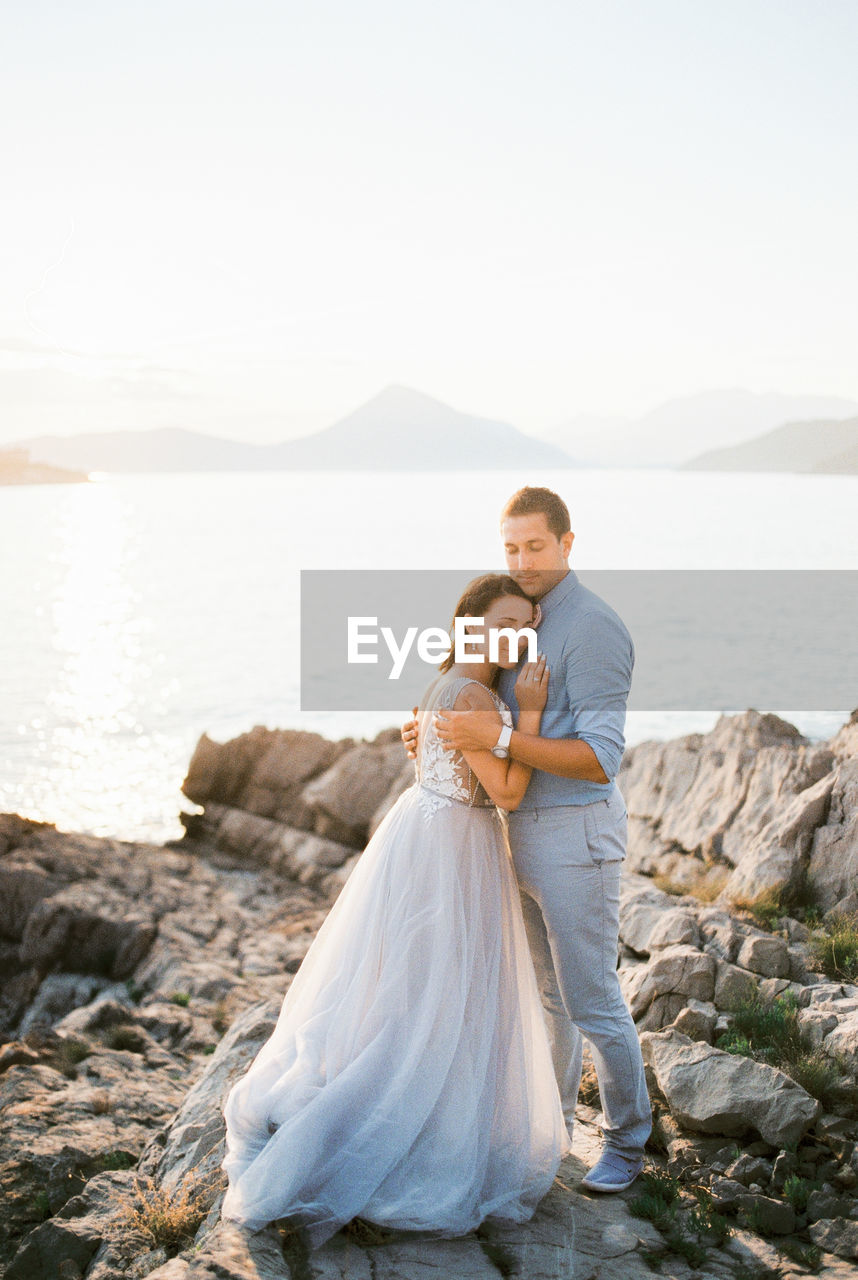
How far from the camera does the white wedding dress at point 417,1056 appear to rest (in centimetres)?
434

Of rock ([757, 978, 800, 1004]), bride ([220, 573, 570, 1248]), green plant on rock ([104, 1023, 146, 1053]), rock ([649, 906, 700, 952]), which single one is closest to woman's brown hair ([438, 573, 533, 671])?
bride ([220, 573, 570, 1248])

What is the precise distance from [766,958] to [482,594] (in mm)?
3458

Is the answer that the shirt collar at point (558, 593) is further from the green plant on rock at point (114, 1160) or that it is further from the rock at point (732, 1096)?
the green plant on rock at point (114, 1160)

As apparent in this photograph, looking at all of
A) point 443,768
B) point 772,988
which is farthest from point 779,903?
point 443,768

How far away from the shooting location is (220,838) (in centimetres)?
2305

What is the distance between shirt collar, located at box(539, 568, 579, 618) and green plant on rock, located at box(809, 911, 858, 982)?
11.2 feet

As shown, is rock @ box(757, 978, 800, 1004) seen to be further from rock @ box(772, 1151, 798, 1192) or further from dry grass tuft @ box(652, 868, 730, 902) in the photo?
dry grass tuft @ box(652, 868, 730, 902)

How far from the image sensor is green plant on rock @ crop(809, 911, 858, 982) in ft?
21.4

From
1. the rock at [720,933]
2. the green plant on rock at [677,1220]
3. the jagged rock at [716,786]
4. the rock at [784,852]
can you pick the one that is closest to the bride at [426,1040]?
the green plant on rock at [677,1220]

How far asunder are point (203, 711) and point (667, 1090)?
4472 centimetres

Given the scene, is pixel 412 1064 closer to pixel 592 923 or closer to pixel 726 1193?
pixel 592 923

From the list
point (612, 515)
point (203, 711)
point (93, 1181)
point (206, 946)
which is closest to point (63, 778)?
point (203, 711)

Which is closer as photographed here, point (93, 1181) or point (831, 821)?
point (93, 1181)

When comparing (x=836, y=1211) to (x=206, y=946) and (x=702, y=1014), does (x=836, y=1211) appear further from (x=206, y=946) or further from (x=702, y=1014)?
(x=206, y=946)
